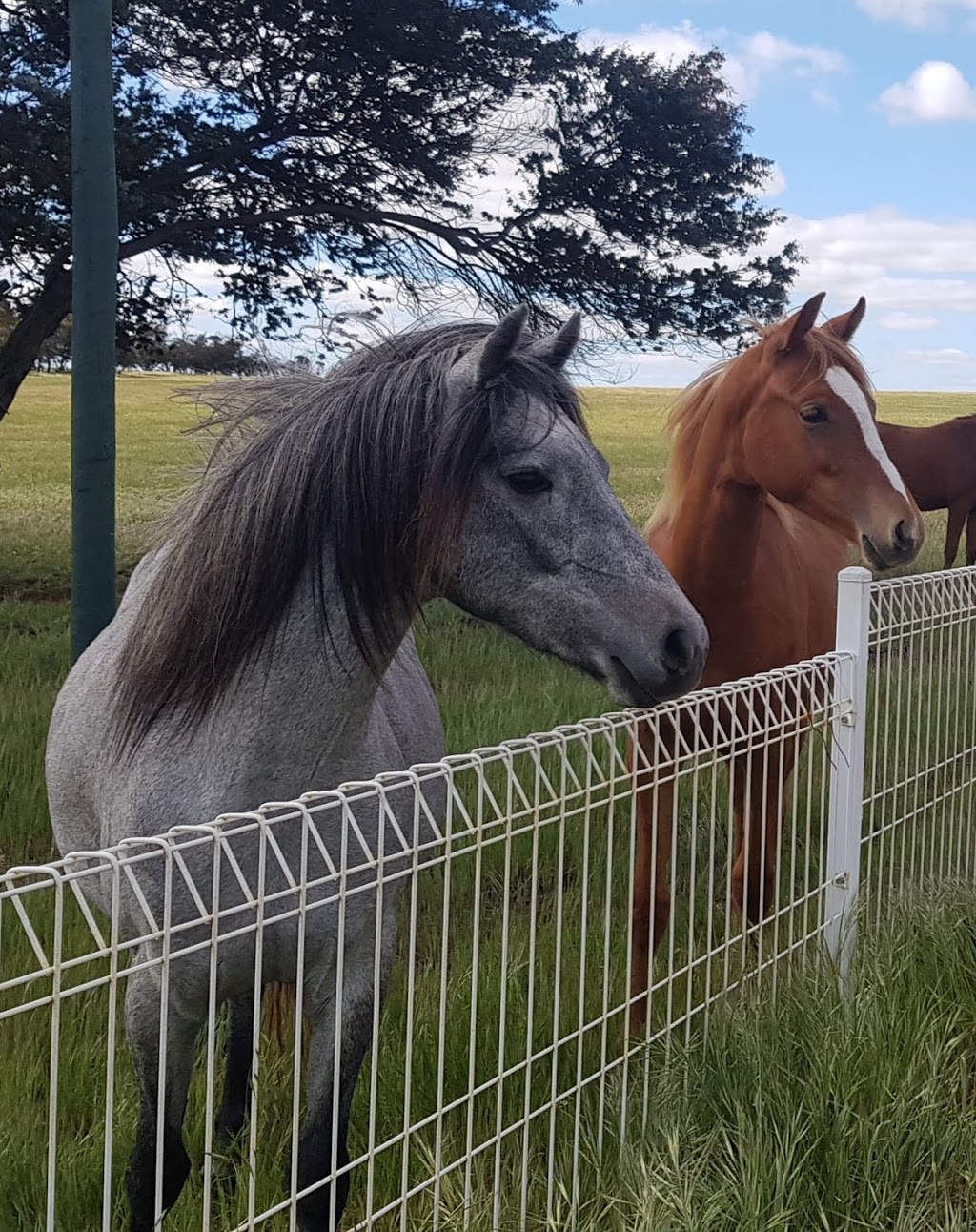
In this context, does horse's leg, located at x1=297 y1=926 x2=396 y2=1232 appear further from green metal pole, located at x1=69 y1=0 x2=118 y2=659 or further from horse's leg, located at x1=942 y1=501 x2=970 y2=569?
horse's leg, located at x1=942 y1=501 x2=970 y2=569

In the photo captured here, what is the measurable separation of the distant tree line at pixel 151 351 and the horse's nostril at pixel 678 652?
730cm

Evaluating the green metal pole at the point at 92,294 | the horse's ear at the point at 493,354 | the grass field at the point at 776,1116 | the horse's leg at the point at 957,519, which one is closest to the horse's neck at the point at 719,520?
the grass field at the point at 776,1116

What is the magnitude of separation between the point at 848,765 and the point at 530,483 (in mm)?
1545

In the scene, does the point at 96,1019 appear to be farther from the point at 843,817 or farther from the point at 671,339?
the point at 671,339

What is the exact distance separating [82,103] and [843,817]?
153 inches

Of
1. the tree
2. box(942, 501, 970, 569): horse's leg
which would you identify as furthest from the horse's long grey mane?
box(942, 501, 970, 569): horse's leg

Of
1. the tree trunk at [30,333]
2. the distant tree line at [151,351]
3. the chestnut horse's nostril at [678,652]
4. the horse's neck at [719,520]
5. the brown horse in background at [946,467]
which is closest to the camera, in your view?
the chestnut horse's nostril at [678,652]

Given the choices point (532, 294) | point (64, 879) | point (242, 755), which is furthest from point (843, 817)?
point (532, 294)

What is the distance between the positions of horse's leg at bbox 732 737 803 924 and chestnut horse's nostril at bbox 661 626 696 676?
895mm

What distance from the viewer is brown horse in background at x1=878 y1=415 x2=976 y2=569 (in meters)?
11.8

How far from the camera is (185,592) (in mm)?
2062

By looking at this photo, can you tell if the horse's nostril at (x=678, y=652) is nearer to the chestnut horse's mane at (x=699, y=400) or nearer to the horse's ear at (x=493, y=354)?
the horse's ear at (x=493, y=354)

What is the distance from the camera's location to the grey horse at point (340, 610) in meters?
1.87

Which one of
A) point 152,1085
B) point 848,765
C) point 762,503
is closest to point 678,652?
point 152,1085
